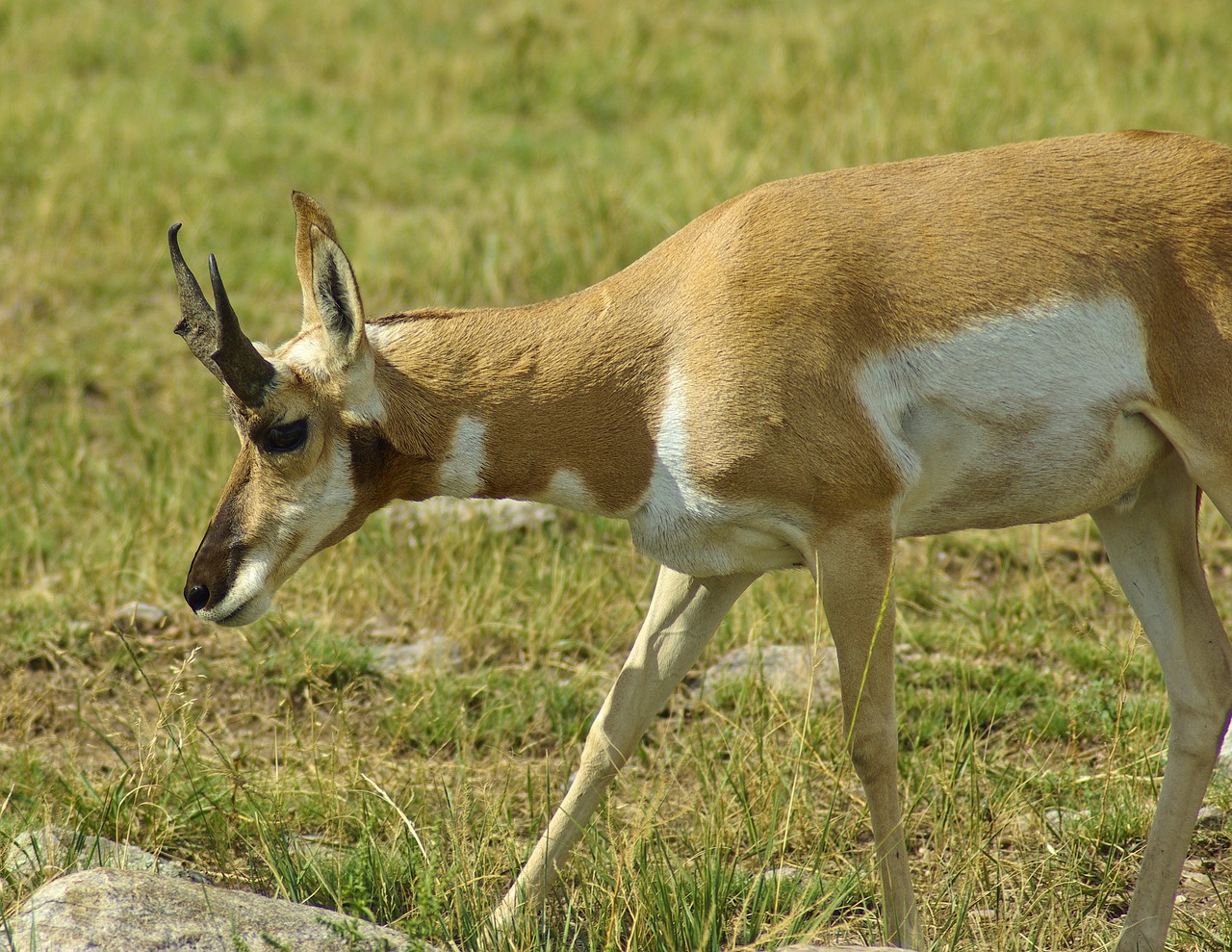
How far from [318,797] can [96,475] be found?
2.93 meters

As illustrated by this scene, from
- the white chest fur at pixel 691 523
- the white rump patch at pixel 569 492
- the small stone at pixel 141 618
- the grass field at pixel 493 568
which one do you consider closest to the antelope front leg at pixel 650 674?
the grass field at pixel 493 568

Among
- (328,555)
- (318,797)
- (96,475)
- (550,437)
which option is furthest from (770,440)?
(96,475)

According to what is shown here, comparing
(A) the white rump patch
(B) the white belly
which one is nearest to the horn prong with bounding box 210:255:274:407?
(A) the white rump patch

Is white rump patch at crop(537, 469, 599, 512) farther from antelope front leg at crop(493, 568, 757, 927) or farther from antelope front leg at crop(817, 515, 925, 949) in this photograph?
antelope front leg at crop(817, 515, 925, 949)

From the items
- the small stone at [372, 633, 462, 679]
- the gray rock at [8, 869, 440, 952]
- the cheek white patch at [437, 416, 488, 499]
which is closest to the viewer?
the gray rock at [8, 869, 440, 952]

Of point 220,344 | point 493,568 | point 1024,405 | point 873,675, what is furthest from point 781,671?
point 220,344

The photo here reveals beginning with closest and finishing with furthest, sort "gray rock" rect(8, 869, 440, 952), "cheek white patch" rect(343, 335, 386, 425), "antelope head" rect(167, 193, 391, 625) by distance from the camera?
"gray rock" rect(8, 869, 440, 952), "antelope head" rect(167, 193, 391, 625), "cheek white patch" rect(343, 335, 386, 425)

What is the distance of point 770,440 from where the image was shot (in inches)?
142

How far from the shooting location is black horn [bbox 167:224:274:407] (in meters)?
3.40

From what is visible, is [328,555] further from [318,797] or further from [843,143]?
[843,143]

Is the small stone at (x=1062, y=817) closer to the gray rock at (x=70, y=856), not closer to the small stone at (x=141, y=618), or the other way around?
the gray rock at (x=70, y=856)

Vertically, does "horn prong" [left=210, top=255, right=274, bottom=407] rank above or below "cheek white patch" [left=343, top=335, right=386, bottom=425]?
above

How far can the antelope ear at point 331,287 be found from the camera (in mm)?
3422

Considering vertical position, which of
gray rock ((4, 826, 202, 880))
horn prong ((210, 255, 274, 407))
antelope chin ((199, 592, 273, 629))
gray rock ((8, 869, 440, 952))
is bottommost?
gray rock ((4, 826, 202, 880))
